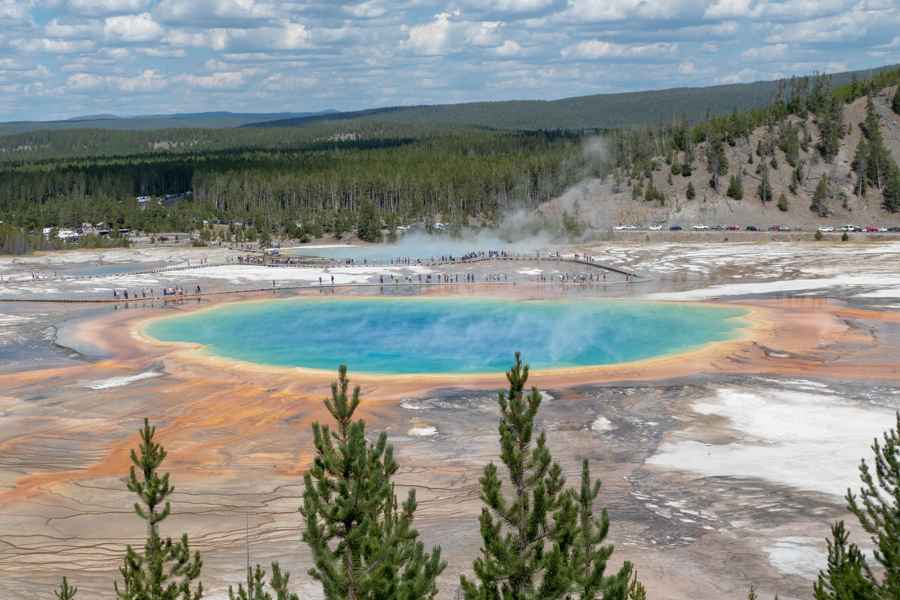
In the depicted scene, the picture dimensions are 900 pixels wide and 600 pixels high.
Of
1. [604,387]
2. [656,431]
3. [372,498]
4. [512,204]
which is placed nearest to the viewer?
[372,498]

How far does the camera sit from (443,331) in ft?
185

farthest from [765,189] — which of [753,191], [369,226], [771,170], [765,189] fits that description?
[369,226]

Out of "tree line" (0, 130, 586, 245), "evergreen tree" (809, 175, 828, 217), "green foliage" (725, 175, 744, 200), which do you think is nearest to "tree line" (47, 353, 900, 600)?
"tree line" (0, 130, 586, 245)

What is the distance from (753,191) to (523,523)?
111509 millimetres

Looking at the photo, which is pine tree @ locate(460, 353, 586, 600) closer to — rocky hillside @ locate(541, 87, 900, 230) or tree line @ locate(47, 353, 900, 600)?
tree line @ locate(47, 353, 900, 600)

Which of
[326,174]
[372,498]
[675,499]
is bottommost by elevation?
[675,499]

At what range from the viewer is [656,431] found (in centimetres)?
3331

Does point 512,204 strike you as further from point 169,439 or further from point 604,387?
point 169,439

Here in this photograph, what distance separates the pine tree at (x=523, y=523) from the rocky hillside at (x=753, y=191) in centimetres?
10178

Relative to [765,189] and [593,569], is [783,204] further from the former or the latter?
[593,569]

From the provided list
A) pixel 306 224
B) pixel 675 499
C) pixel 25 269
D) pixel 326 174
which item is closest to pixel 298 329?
pixel 675 499

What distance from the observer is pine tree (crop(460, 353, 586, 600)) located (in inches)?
478

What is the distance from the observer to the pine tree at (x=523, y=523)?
12.1m

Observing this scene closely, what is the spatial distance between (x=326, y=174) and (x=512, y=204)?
31348 millimetres
